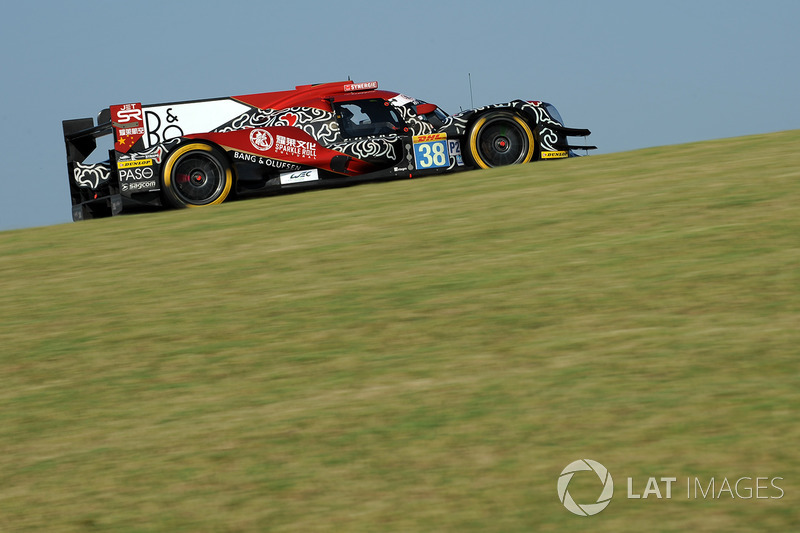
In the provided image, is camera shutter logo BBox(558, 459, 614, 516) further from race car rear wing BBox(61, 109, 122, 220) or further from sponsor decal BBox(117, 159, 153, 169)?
race car rear wing BBox(61, 109, 122, 220)

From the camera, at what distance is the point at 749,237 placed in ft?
22.4

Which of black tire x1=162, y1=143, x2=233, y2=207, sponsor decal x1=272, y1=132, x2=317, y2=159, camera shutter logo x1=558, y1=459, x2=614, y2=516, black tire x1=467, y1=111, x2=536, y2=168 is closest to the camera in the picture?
camera shutter logo x1=558, y1=459, x2=614, y2=516

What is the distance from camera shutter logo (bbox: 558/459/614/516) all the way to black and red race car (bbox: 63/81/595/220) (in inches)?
367

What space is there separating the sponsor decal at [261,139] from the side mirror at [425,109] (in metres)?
2.15

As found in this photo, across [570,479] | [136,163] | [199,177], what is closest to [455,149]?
[199,177]

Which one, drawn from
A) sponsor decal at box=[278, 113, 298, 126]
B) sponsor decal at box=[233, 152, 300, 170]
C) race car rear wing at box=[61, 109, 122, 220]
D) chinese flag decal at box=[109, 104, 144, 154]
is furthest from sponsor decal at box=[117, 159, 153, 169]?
sponsor decal at box=[278, 113, 298, 126]

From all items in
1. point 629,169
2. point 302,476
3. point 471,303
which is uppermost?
point 629,169

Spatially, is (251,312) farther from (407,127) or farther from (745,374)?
(407,127)

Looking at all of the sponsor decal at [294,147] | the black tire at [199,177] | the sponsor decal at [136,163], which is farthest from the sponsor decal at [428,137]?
the sponsor decal at [136,163]

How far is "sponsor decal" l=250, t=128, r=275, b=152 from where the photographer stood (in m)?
12.5

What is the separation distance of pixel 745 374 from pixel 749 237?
262cm

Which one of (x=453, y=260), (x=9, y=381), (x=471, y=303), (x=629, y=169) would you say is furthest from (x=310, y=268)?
(x=629, y=169)

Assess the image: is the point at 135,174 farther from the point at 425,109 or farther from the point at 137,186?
the point at 425,109

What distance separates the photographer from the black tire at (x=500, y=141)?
42.8ft
